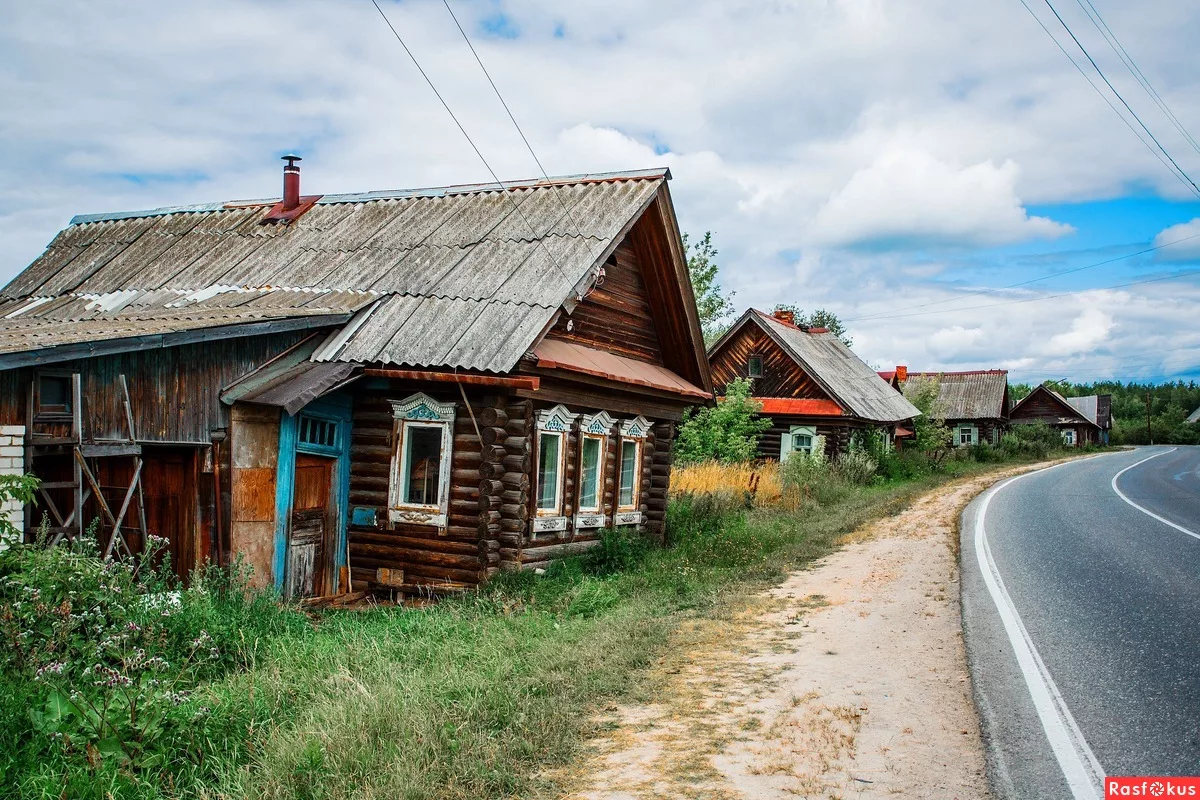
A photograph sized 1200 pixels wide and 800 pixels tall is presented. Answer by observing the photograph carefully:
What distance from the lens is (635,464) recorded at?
48.4ft

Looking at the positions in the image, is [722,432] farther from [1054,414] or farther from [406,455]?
[1054,414]

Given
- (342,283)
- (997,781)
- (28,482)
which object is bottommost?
(997,781)

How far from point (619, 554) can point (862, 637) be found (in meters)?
5.14

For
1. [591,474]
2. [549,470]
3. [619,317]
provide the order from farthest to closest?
[619,317] < [591,474] < [549,470]

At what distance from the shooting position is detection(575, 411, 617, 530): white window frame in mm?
12883

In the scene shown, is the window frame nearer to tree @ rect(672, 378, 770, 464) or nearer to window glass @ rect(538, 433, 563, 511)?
tree @ rect(672, 378, 770, 464)

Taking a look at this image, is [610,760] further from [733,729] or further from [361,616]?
[361,616]

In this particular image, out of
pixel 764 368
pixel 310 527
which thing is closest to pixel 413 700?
pixel 310 527

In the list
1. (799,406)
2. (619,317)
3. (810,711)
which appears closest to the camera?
(810,711)

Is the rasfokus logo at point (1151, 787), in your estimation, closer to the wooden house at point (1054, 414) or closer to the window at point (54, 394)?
the window at point (54, 394)

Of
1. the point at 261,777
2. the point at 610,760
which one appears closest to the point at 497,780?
the point at 610,760

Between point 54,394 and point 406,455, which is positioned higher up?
point 54,394

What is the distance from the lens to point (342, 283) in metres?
13.2

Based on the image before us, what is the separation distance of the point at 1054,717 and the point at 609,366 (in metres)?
8.44
